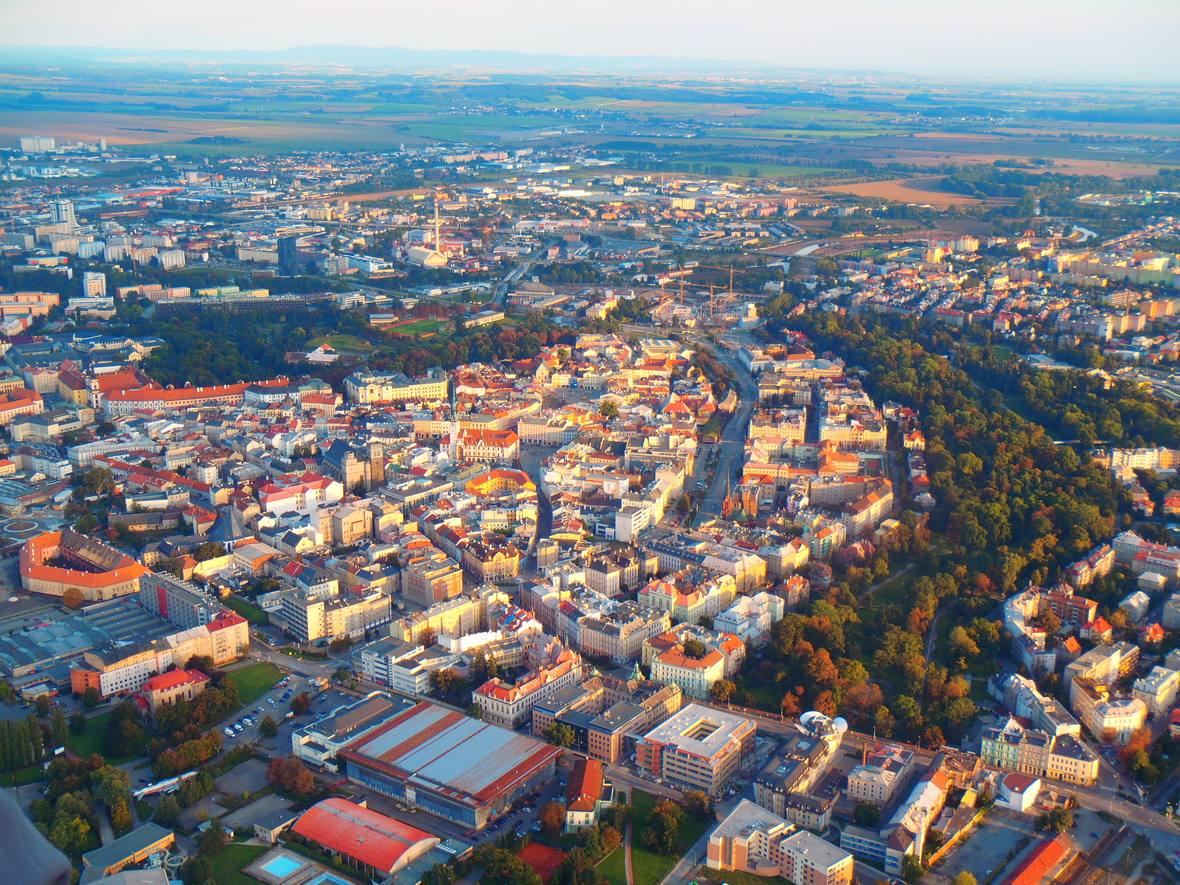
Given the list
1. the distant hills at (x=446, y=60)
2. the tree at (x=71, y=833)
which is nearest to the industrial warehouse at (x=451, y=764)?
the tree at (x=71, y=833)

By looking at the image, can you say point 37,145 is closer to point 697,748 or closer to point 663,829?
point 697,748

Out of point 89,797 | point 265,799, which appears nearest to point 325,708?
point 265,799

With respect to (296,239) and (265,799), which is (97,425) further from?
(296,239)

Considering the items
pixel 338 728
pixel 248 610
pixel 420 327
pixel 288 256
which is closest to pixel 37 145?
pixel 288 256

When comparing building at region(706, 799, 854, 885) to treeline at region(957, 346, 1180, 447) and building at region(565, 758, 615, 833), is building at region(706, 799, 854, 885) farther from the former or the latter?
treeline at region(957, 346, 1180, 447)

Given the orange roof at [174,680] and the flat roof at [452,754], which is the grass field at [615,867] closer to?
the flat roof at [452,754]
